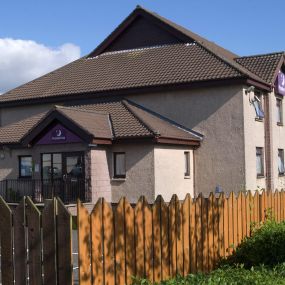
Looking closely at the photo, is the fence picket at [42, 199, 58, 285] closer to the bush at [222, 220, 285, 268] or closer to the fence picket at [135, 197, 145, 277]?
the fence picket at [135, 197, 145, 277]

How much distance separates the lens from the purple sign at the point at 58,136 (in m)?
22.8

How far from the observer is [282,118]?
28.8 m

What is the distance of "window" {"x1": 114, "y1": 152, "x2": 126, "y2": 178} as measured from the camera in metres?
22.9

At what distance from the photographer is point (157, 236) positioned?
6324 mm

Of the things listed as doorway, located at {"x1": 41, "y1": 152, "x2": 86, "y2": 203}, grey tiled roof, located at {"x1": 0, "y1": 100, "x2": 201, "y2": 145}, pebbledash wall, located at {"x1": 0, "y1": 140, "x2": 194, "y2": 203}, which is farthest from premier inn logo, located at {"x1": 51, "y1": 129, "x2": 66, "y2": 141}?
grey tiled roof, located at {"x1": 0, "y1": 100, "x2": 201, "y2": 145}

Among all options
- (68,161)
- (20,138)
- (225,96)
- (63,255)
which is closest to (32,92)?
(20,138)

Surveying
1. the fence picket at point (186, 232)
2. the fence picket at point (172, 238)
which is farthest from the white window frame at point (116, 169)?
the fence picket at point (172, 238)

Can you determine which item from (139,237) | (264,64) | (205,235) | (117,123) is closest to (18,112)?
(117,123)

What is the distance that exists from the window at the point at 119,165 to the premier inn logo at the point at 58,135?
8.11ft

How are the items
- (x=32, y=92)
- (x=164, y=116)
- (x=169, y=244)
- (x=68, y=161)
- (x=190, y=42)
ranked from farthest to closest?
(x=32, y=92) < (x=190, y=42) < (x=164, y=116) < (x=68, y=161) < (x=169, y=244)

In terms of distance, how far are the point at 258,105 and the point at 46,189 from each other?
10952 mm

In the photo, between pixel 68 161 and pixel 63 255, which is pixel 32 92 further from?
pixel 63 255

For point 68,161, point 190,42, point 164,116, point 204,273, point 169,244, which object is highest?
point 190,42

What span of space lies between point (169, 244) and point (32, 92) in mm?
24436
